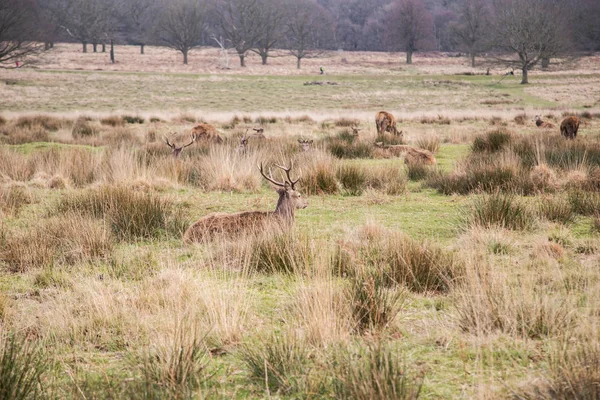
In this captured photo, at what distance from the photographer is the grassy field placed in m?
3.71

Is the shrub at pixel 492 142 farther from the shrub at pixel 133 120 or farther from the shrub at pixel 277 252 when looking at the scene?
the shrub at pixel 133 120

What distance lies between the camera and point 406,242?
6176 millimetres

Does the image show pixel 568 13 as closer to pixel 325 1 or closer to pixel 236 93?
pixel 236 93

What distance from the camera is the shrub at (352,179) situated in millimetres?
11141

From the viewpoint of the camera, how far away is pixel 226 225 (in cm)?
758

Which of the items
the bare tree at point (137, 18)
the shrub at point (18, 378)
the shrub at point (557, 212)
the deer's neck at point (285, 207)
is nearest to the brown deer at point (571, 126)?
the shrub at point (557, 212)

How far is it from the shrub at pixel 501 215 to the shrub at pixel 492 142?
6931 millimetres

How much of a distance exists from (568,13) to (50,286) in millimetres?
77952

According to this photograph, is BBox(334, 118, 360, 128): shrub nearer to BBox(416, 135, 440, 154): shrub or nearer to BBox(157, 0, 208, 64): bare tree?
BBox(416, 135, 440, 154): shrub

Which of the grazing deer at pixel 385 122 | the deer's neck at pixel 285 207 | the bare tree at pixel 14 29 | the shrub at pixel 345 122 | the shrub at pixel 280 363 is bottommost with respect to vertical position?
the shrub at pixel 280 363

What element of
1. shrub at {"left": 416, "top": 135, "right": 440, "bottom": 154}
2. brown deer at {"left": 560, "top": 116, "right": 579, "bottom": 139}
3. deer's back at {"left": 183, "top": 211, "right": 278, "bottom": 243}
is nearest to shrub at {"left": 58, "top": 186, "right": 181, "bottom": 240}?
deer's back at {"left": 183, "top": 211, "right": 278, "bottom": 243}

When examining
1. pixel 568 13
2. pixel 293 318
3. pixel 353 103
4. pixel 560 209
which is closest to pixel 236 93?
pixel 353 103

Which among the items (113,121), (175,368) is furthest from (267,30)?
(175,368)

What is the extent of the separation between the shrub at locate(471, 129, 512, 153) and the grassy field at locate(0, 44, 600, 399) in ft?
0.20
